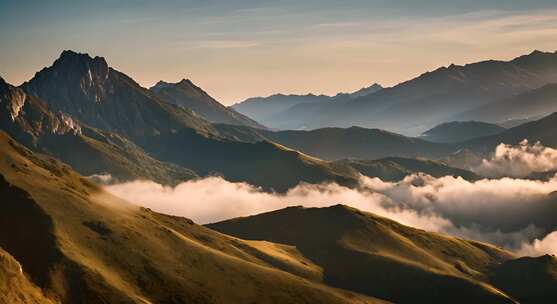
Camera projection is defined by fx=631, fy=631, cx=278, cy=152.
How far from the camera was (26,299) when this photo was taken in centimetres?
19712

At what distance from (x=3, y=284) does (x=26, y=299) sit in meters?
8.55

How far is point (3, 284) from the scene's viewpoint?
197 m
